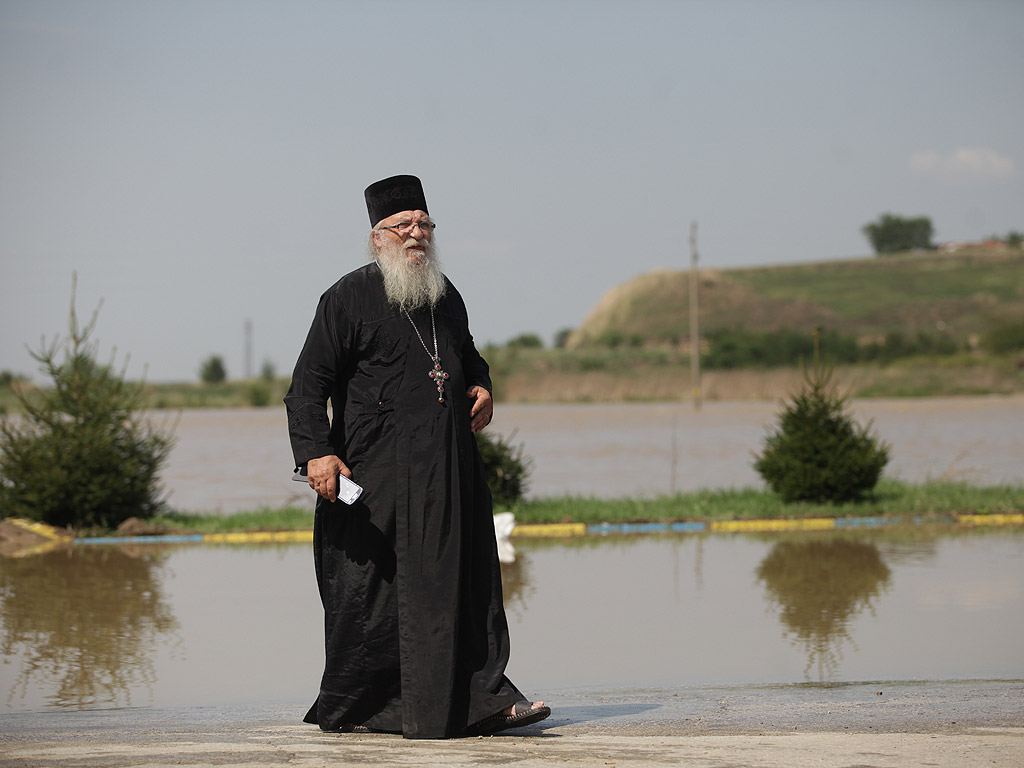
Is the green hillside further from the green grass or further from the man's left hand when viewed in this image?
the man's left hand

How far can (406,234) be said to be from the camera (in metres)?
5.41

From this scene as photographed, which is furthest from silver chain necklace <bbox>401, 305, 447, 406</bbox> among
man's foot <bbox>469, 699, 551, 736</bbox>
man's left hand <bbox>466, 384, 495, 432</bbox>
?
man's foot <bbox>469, 699, 551, 736</bbox>

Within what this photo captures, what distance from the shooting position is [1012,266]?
101 metres

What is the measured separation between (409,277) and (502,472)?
856 centimetres

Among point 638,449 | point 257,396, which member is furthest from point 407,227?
point 257,396

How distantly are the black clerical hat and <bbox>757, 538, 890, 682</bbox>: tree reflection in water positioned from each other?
124 inches

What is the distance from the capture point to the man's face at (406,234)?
17.6 ft

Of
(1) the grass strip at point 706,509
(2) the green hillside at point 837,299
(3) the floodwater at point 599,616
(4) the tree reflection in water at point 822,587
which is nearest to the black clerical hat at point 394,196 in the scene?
(3) the floodwater at point 599,616

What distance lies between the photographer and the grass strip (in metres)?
13.2

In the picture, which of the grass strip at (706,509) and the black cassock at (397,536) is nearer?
the black cassock at (397,536)

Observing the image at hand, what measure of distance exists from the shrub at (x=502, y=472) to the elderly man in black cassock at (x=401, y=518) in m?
8.25

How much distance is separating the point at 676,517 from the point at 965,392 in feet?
141

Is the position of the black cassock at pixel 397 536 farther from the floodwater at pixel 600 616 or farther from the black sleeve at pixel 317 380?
the floodwater at pixel 600 616

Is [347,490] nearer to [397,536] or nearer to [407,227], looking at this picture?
[397,536]
